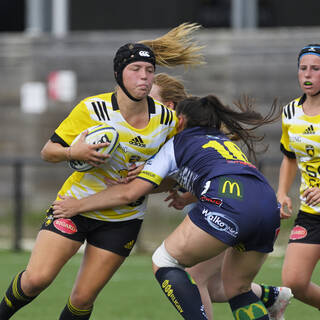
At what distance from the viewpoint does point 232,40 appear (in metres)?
12.6

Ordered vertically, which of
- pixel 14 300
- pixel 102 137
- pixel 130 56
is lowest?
pixel 14 300

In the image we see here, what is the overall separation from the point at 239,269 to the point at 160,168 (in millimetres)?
735

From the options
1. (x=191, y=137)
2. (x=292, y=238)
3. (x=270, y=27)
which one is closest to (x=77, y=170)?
(x=191, y=137)

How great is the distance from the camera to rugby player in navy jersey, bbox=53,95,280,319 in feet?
15.1

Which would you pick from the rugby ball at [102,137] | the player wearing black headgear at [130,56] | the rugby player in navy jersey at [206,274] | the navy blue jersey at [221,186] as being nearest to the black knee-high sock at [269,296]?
the rugby player in navy jersey at [206,274]

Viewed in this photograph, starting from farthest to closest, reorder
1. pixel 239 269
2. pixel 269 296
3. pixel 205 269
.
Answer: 1. pixel 269 296
2. pixel 205 269
3. pixel 239 269

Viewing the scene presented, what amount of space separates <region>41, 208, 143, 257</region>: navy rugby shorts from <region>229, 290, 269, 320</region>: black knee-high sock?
74 cm

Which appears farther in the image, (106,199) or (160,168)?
(106,199)

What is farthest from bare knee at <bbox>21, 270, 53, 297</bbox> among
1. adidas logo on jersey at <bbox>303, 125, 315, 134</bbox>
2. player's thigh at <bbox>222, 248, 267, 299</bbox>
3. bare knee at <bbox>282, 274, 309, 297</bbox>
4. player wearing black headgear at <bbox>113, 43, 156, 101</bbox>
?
adidas logo on jersey at <bbox>303, 125, 315, 134</bbox>

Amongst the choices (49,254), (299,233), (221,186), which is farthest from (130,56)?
(299,233)

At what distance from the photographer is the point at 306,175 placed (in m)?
5.73

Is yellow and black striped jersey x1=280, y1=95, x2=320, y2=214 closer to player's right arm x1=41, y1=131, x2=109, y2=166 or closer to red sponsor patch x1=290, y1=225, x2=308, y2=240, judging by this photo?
red sponsor patch x1=290, y1=225, x2=308, y2=240

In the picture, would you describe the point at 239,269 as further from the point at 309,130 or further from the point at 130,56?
the point at 130,56

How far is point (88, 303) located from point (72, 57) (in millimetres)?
8489
